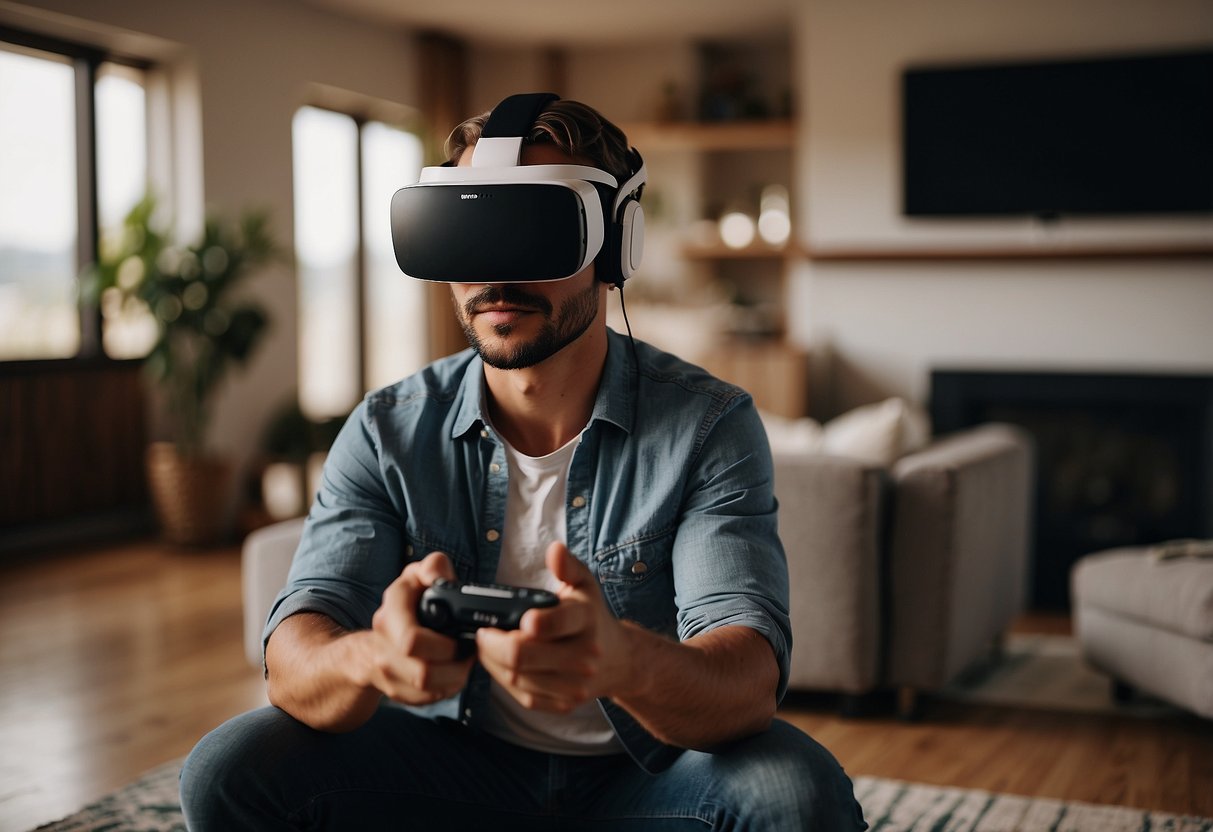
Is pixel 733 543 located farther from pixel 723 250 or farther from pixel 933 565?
pixel 723 250

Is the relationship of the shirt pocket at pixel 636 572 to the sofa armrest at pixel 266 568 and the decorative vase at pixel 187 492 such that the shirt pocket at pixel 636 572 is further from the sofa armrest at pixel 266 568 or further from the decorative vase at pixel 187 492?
the decorative vase at pixel 187 492

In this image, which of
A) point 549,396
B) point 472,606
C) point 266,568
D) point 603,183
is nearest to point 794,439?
point 266,568

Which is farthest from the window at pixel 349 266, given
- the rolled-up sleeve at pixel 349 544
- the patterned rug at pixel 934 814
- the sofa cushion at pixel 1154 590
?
the rolled-up sleeve at pixel 349 544

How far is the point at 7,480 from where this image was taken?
4672mm

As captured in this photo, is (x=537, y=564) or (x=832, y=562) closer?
(x=537, y=564)

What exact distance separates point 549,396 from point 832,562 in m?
1.49

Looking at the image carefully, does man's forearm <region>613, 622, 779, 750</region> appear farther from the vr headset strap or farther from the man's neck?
the vr headset strap

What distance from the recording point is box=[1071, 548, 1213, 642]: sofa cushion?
2.62m

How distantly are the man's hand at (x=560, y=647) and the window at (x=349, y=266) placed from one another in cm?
506

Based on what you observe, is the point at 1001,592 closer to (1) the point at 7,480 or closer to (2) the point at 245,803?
(2) the point at 245,803

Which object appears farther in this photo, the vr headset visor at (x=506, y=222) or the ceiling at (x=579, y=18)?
the ceiling at (x=579, y=18)

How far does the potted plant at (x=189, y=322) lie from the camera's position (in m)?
4.74

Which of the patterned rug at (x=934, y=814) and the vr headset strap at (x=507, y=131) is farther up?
the vr headset strap at (x=507, y=131)

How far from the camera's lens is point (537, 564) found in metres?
1.36
